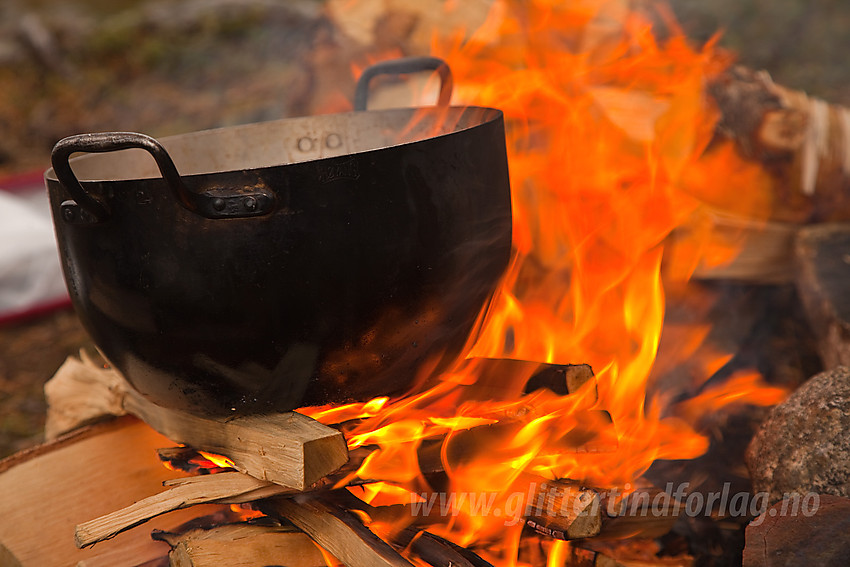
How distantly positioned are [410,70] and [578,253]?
24.9 inches

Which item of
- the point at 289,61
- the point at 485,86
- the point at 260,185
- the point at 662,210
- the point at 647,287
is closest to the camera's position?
the point at 260,185

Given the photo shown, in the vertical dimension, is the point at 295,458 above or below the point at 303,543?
above

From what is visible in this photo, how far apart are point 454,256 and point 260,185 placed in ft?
1.23

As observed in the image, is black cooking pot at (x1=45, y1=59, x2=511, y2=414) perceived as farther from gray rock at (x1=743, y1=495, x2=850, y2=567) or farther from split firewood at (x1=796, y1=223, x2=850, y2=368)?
split firewood at (x1=796, y1=223, x2=850, y2=368)

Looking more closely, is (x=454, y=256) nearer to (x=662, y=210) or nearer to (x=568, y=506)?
(x=568, y=506)

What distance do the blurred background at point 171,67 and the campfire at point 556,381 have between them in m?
0.64

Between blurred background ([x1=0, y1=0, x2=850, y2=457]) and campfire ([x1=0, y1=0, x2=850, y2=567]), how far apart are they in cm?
64

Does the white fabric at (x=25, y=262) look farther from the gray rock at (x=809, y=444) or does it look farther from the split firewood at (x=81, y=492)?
the gray rock at (x=809, y=444)

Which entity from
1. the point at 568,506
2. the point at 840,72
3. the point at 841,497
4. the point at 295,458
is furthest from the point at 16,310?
the point at 840,72

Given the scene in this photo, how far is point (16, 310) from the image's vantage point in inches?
138

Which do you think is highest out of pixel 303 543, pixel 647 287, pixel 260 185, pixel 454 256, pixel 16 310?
pixel 260 185

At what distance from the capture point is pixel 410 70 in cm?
182

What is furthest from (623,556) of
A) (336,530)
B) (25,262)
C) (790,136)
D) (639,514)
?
(25,262)

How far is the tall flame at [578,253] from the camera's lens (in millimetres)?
1501
